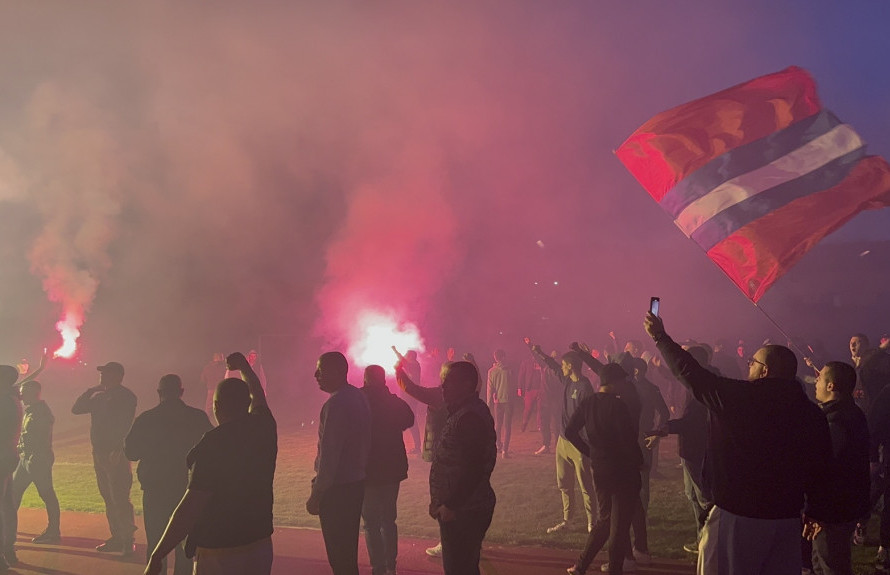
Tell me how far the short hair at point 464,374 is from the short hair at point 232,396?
1450 mm

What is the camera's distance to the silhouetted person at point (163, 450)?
5.55 meters

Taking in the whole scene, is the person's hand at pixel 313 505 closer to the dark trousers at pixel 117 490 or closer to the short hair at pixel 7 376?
the dark trousers at pixel 117 490

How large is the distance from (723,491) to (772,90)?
6300 mm

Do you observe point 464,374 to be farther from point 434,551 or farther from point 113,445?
point 113,445

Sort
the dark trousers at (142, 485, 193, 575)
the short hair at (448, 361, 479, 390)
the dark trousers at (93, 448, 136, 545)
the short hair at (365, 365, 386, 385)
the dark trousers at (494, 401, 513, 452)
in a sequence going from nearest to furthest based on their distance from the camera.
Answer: the short hair at (448, 361, 479, 390)
the dark trousers at (142, 485, 193, 575)
the short hair at (365, 365, 386, 385)
the dark trousers at (93, 448, 136, 545)
the dark trousers at (494, 401, 513, 452)

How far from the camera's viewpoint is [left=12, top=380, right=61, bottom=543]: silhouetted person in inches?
304

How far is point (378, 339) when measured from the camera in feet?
56.2

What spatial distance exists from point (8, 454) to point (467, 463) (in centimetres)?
563

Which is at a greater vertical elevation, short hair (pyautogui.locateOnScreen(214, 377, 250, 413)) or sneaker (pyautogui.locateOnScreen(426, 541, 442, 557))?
short hair (pyautogui.locateOnScreen(214, 377, 250, 413))

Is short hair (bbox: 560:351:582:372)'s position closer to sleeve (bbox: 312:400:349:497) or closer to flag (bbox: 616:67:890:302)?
flag (bbox: 616:67:890:302)

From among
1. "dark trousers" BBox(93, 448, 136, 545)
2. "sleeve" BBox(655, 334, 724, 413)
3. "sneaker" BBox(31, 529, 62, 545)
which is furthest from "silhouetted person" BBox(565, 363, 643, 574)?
"sneaker" BBox(31, 529, 62, 545)

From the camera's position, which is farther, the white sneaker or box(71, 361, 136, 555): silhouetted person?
the white sneaker

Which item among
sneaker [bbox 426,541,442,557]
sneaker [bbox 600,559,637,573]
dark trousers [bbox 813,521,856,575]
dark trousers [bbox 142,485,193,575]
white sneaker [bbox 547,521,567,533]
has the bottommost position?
sneaker [bbox 600,559,637,573]

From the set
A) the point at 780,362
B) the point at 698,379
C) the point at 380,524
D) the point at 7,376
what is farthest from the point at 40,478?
the point at 780,362
